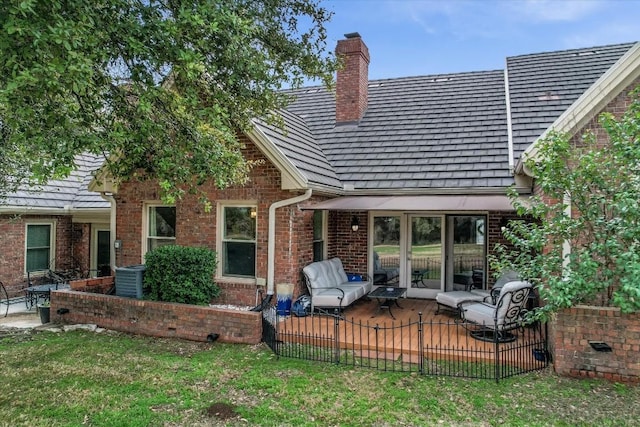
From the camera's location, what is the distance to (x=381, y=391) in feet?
20.5

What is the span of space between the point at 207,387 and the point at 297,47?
6.13 m

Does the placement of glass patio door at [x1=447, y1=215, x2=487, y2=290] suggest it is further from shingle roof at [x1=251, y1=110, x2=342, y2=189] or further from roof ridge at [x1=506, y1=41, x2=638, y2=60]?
roof ridge at [x1=506, y1=41, x2=638, y2=60]

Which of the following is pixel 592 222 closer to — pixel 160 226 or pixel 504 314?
pixel 504 314

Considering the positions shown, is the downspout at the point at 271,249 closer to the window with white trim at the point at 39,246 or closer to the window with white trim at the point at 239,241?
the window with white trim at the point at 239,241

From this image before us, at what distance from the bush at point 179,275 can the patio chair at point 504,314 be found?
5.89m

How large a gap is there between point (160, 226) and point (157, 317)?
3.66 m

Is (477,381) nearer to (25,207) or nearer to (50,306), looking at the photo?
(50,306)

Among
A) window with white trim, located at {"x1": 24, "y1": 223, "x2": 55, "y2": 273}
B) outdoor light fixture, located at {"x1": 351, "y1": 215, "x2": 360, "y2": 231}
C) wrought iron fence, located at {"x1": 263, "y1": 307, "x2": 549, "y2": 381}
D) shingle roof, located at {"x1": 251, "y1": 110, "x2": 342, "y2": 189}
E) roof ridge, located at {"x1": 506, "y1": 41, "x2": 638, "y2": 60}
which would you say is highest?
roof ridge, located at {"x1": 506, "y1": 41, "x2": 638, "y2": 60}

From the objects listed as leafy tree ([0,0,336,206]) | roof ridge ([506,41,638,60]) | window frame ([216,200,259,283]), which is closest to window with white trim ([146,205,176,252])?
window frame ([216,200,259,283])

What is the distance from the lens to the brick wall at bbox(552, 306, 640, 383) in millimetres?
6508

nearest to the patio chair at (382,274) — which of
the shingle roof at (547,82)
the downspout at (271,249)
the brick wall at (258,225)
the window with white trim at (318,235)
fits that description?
the window with white trim at (318,235)

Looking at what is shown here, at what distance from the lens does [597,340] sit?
665 cm

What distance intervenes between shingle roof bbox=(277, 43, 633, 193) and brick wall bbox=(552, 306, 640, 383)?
14.8ft

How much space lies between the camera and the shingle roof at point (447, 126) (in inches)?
451
